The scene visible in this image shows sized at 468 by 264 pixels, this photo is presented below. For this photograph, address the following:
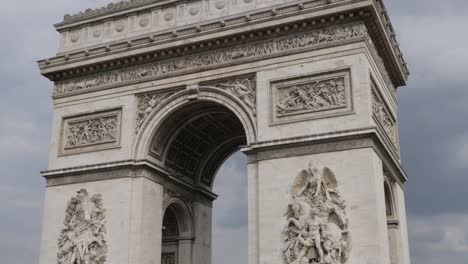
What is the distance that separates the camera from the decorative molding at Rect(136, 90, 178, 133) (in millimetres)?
21078

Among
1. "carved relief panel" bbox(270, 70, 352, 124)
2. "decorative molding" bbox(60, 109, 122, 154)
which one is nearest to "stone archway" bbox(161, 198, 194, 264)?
"decorative molding" bbox(60, 109, 122, 154)

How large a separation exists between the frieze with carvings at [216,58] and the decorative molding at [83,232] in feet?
13.0

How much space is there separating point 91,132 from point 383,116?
32.2 feet

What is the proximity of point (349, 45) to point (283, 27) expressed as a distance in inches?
85.3

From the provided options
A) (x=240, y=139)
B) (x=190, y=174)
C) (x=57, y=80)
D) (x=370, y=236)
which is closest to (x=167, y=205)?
(x=190, y=174)

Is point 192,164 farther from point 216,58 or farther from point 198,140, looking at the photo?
point 216,58

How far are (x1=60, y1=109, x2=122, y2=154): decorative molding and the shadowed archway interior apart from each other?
1511 mm

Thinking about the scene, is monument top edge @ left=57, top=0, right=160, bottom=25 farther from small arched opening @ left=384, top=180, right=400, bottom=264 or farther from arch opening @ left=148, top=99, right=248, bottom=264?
small arched opening @ left=384, top=180, right=400, bottom=264

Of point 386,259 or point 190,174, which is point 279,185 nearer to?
point 386,259

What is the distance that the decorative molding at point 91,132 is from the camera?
843 inches

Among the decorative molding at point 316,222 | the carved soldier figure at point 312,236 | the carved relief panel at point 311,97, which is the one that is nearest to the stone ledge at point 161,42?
the carved relief panel at point 311,97

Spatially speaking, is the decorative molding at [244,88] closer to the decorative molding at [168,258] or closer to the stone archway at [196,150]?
the stone archway at [196,150]

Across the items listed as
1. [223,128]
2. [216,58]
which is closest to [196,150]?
[223,128]

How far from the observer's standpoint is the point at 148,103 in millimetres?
21250
